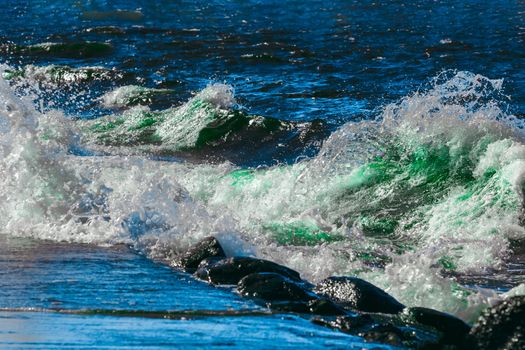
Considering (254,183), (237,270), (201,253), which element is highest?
(237,270)

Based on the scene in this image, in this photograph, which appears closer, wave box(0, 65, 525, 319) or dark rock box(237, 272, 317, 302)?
dark rock box(237, 272, 317, 302)

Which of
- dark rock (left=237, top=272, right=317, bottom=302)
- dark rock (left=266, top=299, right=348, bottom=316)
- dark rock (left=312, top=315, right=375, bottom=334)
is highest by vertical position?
dark rock (left=312, top=315, right=375, bottom=334)

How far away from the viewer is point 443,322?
18.6ft

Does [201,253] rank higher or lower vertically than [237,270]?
lower

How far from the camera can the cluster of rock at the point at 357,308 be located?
205 inches

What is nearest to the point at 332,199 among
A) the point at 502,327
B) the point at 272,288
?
the point at 272,288

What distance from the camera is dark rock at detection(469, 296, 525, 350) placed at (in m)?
5.08

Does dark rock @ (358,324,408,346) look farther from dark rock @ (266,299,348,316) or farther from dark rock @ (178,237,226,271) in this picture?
dark rock @ (178,237,226,271)

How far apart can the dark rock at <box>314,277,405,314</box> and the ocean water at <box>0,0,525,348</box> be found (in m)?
0.36

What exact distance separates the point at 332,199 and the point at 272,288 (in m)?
3.58

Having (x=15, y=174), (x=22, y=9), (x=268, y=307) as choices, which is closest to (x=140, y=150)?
(x=15, y=174)

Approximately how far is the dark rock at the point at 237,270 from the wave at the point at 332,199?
52 centimetres

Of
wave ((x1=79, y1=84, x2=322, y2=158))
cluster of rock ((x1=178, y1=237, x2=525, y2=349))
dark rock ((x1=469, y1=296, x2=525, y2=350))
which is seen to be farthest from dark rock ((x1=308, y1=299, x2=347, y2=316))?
wave ((x1=79, y1=84, x2=322, y2=158))

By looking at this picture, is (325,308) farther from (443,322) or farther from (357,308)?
(443,322)
